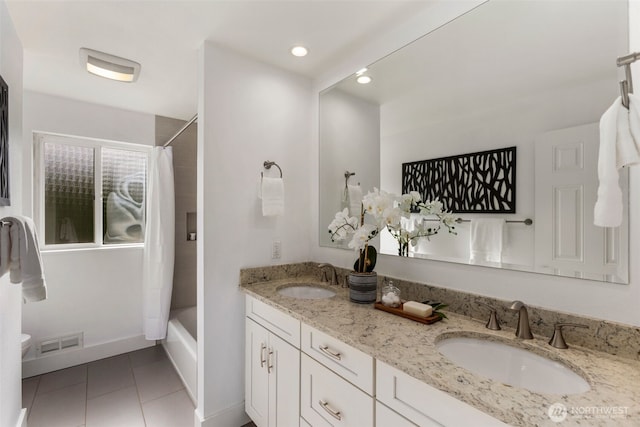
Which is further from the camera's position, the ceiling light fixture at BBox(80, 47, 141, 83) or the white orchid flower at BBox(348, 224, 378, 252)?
the ceiling light fixture at BBox(80, 47, 141, 83)

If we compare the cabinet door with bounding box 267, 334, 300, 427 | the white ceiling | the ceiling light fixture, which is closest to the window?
the white ceiling

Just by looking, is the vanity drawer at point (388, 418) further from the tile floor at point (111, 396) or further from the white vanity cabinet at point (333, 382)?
the tile floor at point (111, 396)

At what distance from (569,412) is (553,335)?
430 millimetres

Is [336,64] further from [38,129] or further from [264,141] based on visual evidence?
[38,129]

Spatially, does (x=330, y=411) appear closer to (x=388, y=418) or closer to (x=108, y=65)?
(x=388, y=418)

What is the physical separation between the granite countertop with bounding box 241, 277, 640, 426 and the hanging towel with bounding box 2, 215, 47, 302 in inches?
41.6

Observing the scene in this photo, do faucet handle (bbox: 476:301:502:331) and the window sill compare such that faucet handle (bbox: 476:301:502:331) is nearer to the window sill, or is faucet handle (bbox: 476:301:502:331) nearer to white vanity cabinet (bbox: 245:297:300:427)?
white vanity cabinet (bbox: 245:297:300:427)

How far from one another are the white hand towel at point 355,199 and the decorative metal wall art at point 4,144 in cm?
177

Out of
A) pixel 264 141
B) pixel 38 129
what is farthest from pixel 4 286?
pixel 38 129

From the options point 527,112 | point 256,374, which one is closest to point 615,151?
point 527,112

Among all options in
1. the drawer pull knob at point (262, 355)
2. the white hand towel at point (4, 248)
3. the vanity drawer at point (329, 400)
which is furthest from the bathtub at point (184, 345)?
the white hand towel at point (4, 248)

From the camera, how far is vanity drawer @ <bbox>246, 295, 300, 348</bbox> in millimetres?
1479

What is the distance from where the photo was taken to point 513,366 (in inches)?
42.8

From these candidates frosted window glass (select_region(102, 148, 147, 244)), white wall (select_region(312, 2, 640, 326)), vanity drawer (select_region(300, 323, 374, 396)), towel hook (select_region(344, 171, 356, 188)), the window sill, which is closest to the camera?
white wall (select_region(312, 2, 640, 326))
